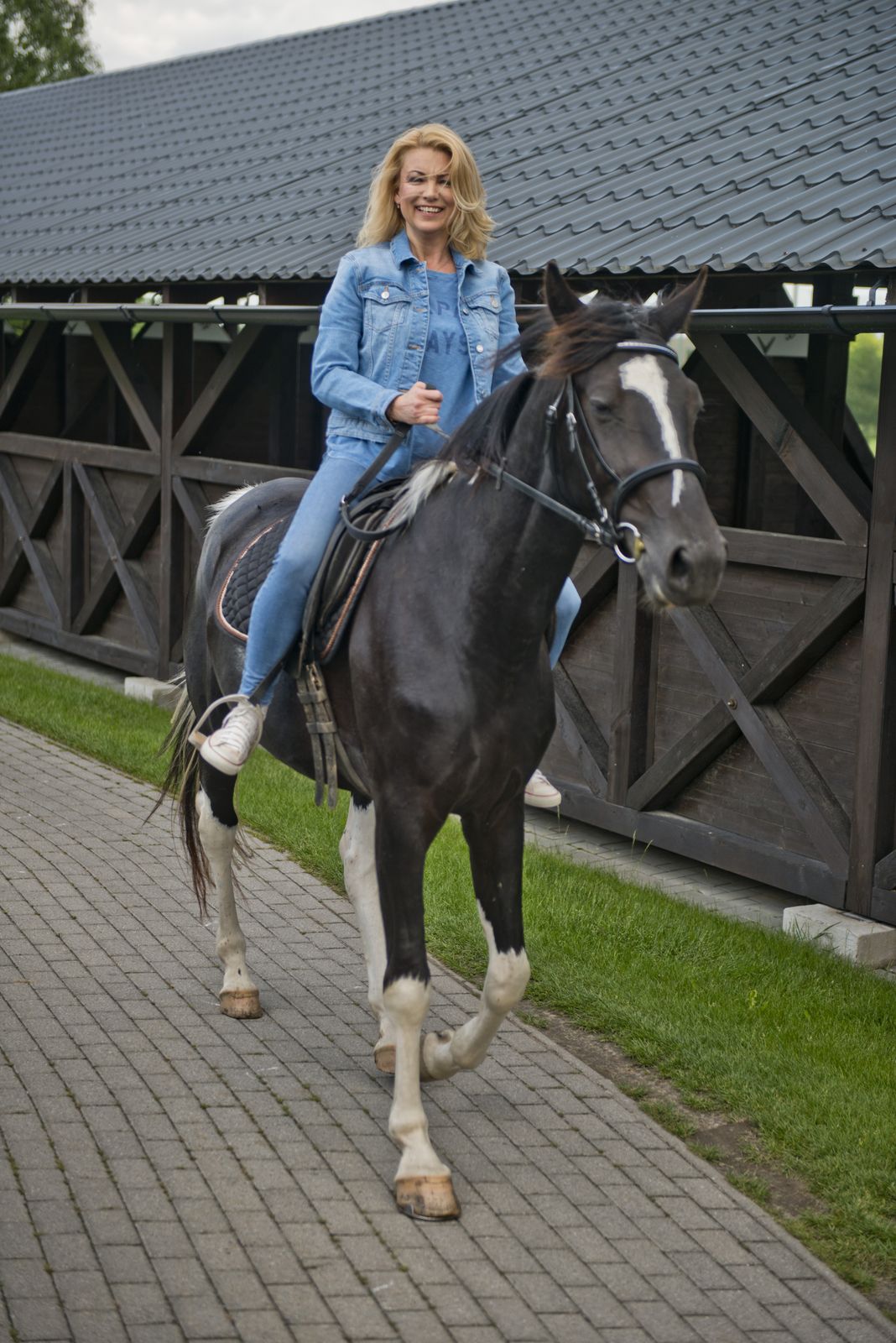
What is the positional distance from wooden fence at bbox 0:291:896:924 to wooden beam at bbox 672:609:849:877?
1cm

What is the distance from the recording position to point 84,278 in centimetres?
1155

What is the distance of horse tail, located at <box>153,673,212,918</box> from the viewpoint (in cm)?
579

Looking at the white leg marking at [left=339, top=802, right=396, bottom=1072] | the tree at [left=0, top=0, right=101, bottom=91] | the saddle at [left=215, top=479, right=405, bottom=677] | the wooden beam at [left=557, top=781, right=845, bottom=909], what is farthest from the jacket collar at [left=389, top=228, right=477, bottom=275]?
the tree at [left=0, top=0, right=101, bottom=91]

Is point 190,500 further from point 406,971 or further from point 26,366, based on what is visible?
point 406,971

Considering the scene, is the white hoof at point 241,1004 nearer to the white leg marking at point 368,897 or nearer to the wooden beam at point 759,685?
the white leg marking at point 368,897

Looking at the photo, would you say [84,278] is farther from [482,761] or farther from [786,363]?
[482,761]

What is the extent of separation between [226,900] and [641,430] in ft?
9.21

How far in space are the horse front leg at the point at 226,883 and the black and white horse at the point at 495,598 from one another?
38.0 inches

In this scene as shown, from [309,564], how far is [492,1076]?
1.83 m

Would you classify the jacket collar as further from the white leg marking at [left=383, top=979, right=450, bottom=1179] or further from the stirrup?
the white leg marking at [left=383, top=979, right=450, bottom=1179]

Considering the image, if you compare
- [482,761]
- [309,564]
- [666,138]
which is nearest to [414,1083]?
[482,761]

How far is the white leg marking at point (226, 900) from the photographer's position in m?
5.52

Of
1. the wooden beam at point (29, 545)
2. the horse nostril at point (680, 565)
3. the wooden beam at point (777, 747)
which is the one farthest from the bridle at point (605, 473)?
the wooden beam at point (29, 545)

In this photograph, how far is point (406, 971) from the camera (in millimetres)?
4207
